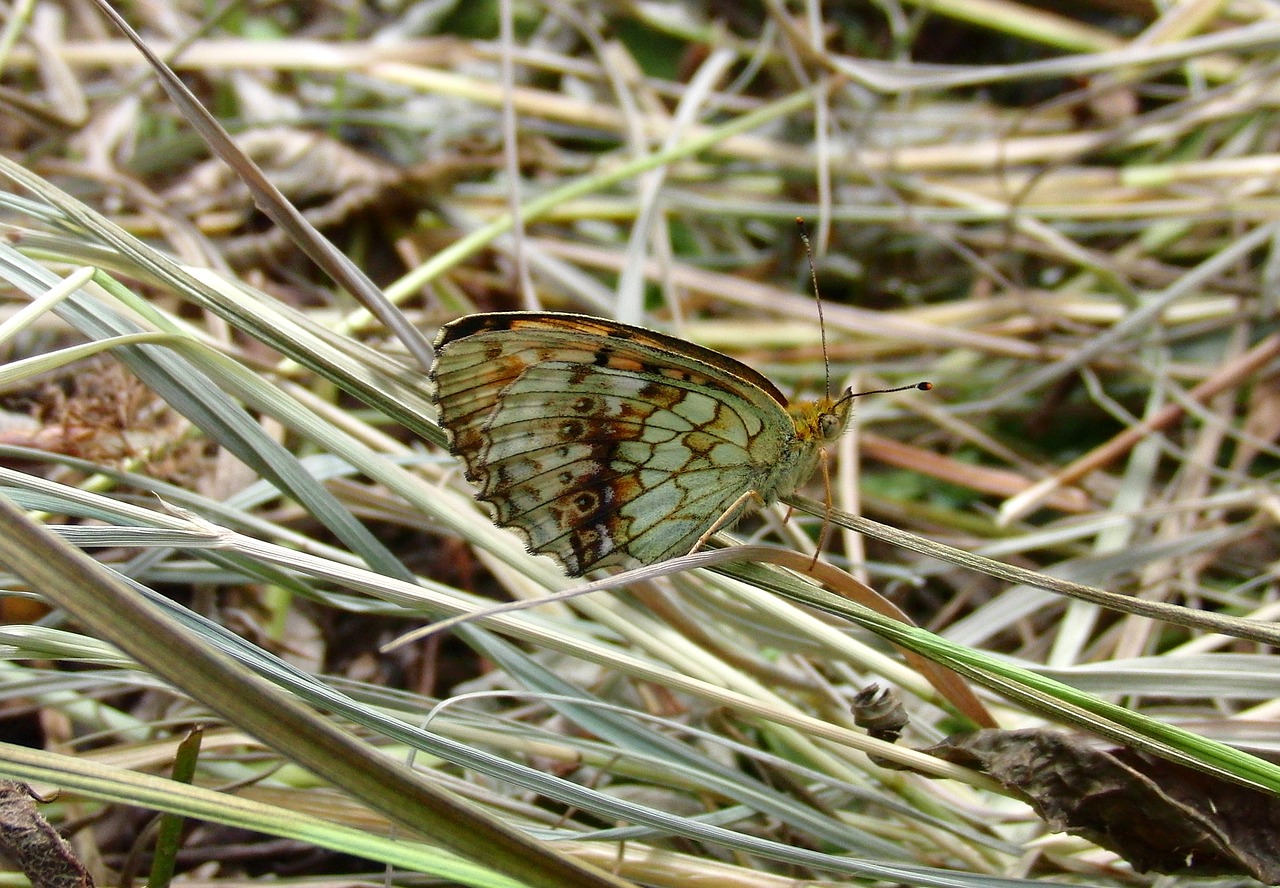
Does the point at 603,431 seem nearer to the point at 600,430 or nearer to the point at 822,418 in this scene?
the point at 600,430

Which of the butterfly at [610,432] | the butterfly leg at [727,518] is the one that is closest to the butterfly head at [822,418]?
the butterfly at [610,432]

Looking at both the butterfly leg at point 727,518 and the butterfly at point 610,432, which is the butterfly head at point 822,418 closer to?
the butterfly at point 610,432

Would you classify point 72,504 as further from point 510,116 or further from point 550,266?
point 550,266

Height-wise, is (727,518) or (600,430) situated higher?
(600,430)

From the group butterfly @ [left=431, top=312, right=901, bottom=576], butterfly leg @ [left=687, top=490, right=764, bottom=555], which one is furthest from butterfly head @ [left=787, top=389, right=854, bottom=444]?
butterfly leg @ [left=687, top=490, right=764, bottom=555]

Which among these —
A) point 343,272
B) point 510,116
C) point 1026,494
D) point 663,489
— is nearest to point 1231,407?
point 1026,494

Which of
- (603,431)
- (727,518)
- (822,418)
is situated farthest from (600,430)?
(822,418)

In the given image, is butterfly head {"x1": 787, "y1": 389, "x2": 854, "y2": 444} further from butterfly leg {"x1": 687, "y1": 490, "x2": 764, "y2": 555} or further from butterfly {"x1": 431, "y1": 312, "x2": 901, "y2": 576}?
butterfly leg {"x1": 687, "y1": 490, "x2": 764, "y2": 555}

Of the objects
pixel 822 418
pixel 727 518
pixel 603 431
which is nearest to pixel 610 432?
pixel 603 431
